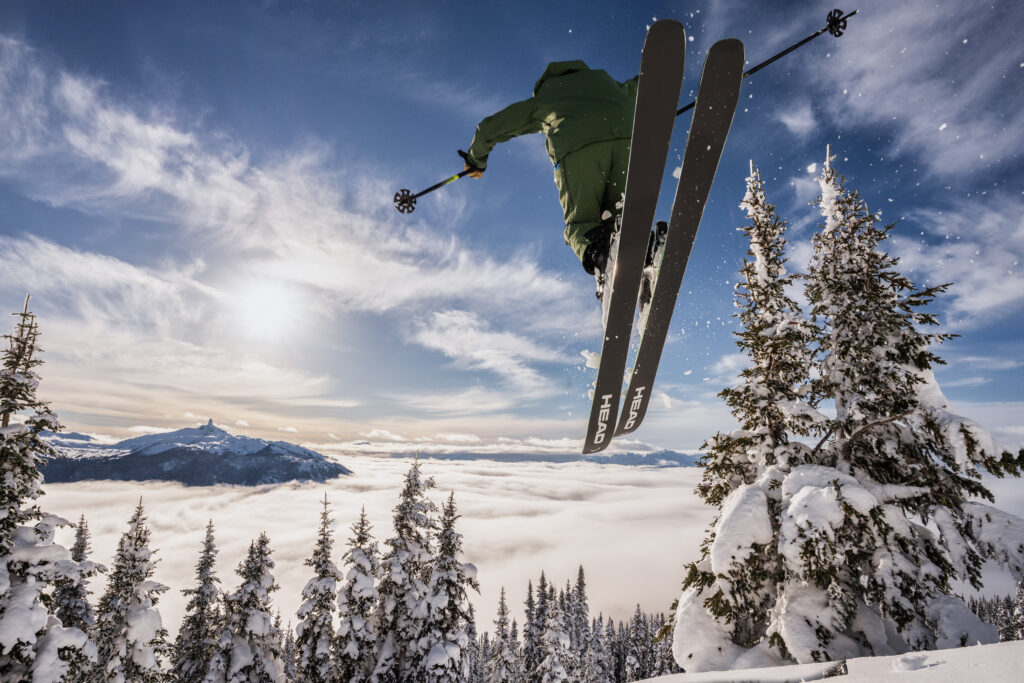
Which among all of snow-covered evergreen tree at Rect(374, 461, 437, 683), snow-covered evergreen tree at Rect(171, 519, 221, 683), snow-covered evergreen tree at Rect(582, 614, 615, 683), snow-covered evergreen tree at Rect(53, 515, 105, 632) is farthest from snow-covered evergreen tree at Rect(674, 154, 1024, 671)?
snow-covered evergreen tree at Rect(582, 614, 615, 683)

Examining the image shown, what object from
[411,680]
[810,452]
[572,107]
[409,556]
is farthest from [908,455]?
[411,680]

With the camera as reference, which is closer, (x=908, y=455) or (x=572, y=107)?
(x=572, y=107)

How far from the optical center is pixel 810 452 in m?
7.18

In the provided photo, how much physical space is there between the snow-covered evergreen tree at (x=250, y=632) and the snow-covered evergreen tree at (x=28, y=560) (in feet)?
22.9

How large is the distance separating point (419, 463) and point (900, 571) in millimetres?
13155

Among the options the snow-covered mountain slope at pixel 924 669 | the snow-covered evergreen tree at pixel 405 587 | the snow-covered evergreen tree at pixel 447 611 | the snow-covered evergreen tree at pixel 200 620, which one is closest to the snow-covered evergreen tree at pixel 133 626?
the snow-covered evergreen tree at pixel 200 620

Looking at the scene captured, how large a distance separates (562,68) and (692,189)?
2.39 meters

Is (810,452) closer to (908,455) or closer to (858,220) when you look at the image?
(908,455)

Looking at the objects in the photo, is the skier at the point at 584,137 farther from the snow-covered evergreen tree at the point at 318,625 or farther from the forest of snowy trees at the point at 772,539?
the snow-covered evergreen tree at the point at 318,625

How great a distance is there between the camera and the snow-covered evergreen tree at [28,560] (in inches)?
328

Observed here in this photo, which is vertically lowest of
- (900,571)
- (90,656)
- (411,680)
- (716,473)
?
→ (411,680)

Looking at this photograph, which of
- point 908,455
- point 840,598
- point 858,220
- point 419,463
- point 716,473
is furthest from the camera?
point 419,463

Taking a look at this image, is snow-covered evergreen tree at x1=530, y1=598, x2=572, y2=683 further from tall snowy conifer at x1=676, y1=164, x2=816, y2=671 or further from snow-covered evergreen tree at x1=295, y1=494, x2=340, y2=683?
tall snowy conifer at x1=676, y1=164, x2=816, y2=671

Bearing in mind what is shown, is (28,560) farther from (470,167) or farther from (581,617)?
(581,617)
